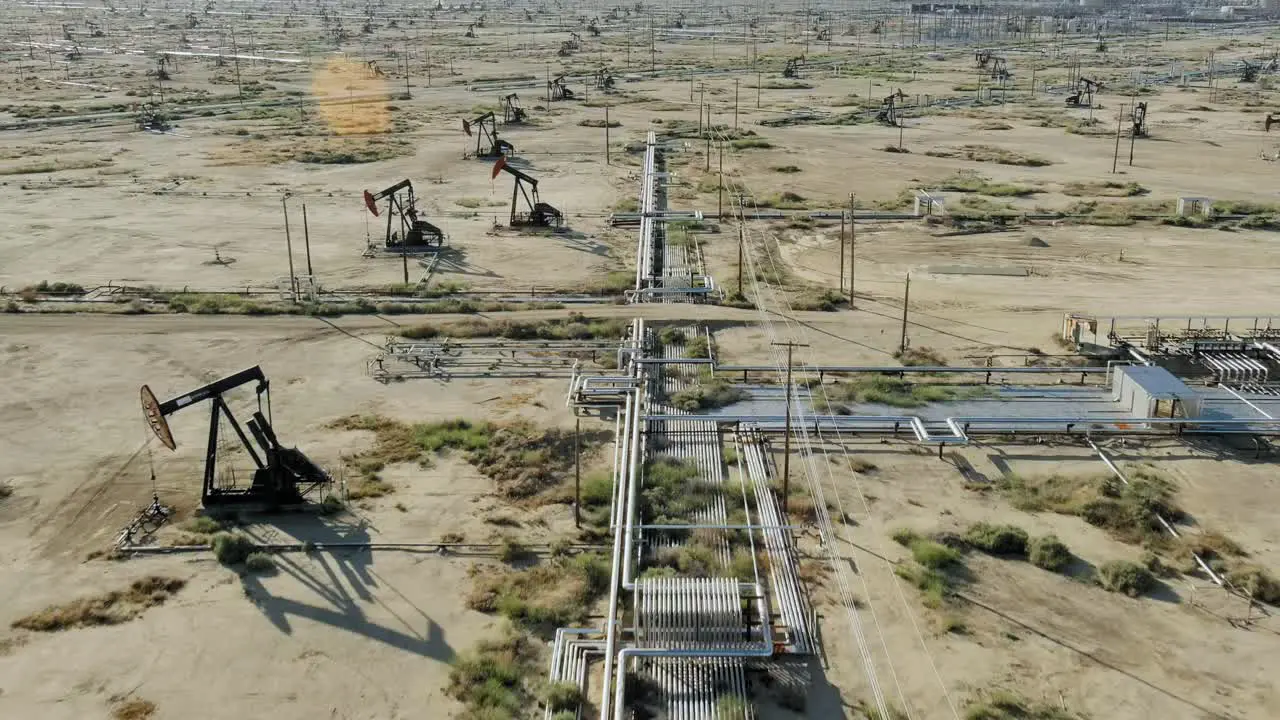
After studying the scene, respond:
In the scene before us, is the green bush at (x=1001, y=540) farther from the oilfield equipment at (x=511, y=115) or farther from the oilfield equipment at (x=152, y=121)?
the oilfield equipment at (x=152, y=121)

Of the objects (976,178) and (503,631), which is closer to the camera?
(503,631)

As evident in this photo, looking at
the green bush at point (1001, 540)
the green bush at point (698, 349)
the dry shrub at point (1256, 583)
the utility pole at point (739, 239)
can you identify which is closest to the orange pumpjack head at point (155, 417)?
the green bush at point (698, 349)

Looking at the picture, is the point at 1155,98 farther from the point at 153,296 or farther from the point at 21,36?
the point at 21,36

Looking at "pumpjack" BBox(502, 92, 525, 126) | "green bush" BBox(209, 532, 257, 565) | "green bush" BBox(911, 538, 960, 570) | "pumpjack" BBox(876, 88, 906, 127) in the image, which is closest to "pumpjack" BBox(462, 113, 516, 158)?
"pumpjack" BBox(502, 92, 525, 126)

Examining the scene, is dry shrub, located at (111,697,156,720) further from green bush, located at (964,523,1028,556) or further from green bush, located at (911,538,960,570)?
green bush, located at (964,523,1028,556)

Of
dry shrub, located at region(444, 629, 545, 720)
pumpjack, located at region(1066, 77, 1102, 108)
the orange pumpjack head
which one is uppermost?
pumpjack, located at region(1066, 77, 1102, 108)

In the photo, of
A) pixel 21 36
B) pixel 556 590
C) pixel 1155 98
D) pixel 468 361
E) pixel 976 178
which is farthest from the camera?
pixel 21 36

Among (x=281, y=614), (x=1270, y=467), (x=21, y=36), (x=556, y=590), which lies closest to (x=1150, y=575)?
(x=1270, y=467)
